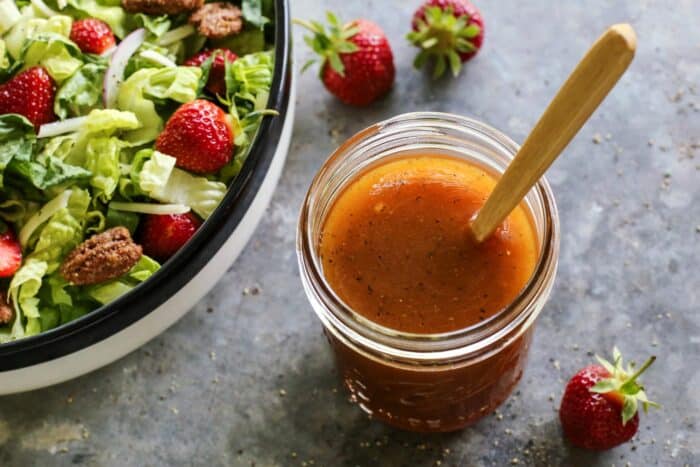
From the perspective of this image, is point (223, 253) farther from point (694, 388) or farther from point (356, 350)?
point (694, 388)

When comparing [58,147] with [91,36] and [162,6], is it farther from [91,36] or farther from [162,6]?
[162,6]

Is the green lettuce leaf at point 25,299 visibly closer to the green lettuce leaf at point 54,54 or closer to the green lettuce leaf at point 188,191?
the green lettuce leaf at point 188,191

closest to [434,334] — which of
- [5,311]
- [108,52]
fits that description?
[5,311]

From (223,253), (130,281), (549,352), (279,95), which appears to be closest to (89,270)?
(130,281)

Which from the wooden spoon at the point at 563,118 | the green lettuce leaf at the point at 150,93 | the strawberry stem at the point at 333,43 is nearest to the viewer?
the wooden spoon at the point at 563,118

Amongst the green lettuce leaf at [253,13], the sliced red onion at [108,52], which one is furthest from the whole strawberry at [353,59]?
the sliced red onion at [108,52]

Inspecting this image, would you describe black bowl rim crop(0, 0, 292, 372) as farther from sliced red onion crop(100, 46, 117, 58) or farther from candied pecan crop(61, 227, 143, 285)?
sliced red onion crop(100, 46, 117, 58)

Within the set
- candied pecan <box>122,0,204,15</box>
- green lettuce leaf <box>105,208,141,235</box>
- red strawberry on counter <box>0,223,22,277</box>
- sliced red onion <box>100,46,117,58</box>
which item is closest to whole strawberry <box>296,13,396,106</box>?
candied pecan <box>122,0,204,15</box>
